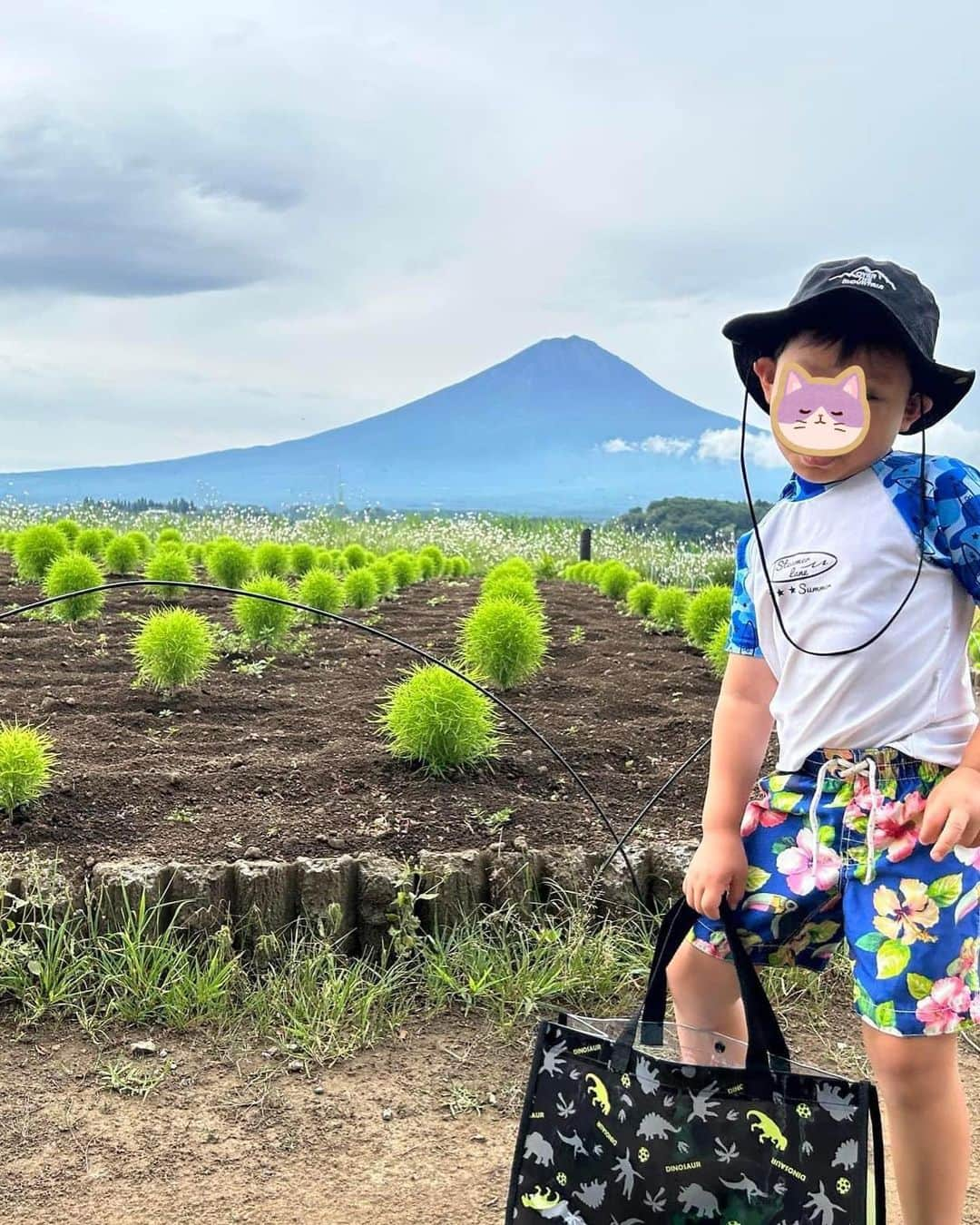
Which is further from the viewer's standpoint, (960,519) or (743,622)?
(743,622)

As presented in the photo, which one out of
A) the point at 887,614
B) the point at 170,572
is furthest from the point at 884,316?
the point at 170,572

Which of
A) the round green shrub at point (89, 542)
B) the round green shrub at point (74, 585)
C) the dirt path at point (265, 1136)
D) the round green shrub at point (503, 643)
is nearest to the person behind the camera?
the dirt path at point (265, 1136)

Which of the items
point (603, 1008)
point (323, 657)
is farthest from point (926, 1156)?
point (323, 657)

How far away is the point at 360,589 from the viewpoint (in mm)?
6410

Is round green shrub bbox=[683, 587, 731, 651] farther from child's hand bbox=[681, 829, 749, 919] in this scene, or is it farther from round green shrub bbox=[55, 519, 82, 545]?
round green shrub bbox=[55, 519, 82, 545]

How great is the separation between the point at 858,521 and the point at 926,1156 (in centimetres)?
86

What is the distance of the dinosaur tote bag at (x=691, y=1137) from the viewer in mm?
1491

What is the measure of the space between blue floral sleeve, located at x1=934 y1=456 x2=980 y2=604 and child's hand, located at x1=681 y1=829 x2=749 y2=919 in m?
0.49

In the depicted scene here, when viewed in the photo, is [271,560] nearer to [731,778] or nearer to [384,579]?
[384,579]

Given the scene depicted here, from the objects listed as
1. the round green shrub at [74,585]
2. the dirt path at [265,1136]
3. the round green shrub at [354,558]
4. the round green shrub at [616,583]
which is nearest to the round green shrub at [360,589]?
the round green shrub at [354,558]

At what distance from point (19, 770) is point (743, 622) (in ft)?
6.91

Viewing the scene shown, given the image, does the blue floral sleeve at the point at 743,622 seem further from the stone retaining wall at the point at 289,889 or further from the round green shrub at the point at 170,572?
the round green shrub at the point at 170,572

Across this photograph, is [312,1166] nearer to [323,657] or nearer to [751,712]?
[751,712]

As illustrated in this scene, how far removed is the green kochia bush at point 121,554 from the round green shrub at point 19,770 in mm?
4306
